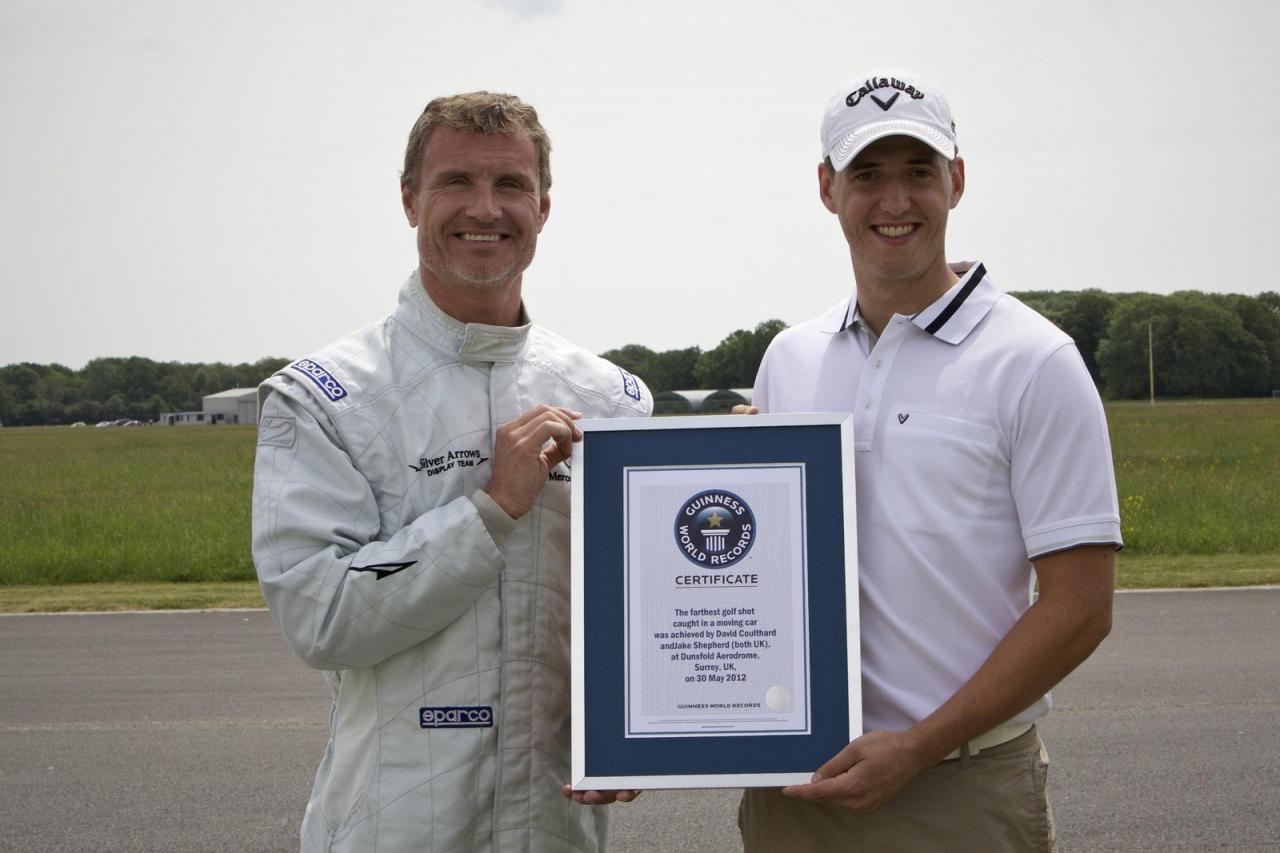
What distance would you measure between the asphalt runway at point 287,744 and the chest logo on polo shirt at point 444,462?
295 cm

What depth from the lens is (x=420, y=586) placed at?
2613mm

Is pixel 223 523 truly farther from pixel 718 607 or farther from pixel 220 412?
pixel 220 412

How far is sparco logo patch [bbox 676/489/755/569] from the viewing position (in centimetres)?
263

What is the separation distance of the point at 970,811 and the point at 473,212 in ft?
5.74

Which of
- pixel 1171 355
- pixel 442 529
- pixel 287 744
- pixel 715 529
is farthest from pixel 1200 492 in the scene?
pixel 1171 355

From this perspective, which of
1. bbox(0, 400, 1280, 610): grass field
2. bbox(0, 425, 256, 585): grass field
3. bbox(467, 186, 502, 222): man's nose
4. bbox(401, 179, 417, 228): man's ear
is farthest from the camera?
bbox(0, 425, 256, 585): grass field

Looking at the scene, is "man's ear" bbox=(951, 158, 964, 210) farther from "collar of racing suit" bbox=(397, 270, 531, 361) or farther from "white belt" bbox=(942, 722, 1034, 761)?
"white belt" bbox=(942, 722, 1034, 761)

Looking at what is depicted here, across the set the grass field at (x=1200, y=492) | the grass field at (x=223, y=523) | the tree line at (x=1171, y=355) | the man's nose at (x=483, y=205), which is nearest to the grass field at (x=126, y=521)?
the grass field at (x=223, y=523)

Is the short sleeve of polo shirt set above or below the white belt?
above

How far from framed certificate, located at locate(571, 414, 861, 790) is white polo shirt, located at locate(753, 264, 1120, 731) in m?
0.12

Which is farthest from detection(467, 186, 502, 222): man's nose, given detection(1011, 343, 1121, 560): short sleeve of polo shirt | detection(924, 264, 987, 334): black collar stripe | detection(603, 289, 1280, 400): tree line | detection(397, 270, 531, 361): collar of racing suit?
detection(603, 289, 1280, 400): tree line

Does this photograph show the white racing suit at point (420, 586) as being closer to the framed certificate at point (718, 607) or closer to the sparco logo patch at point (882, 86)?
the framed certificate at point (718, 607)

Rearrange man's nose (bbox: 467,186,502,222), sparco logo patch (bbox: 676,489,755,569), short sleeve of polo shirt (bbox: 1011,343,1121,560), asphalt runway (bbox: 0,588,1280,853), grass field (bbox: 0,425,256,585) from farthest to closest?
grass field (bbox: 0,425,256,585) → asphalt runway (bbox: 0,588,1280,853) → man's nose (bbox: 467,186,502,222) → sparco logo patch (bbox: 676,489,755,569) → short sleeve of polo shirt (bbox: 1011,343,1121,560)

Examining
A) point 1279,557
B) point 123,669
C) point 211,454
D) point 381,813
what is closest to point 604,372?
point 381,813
